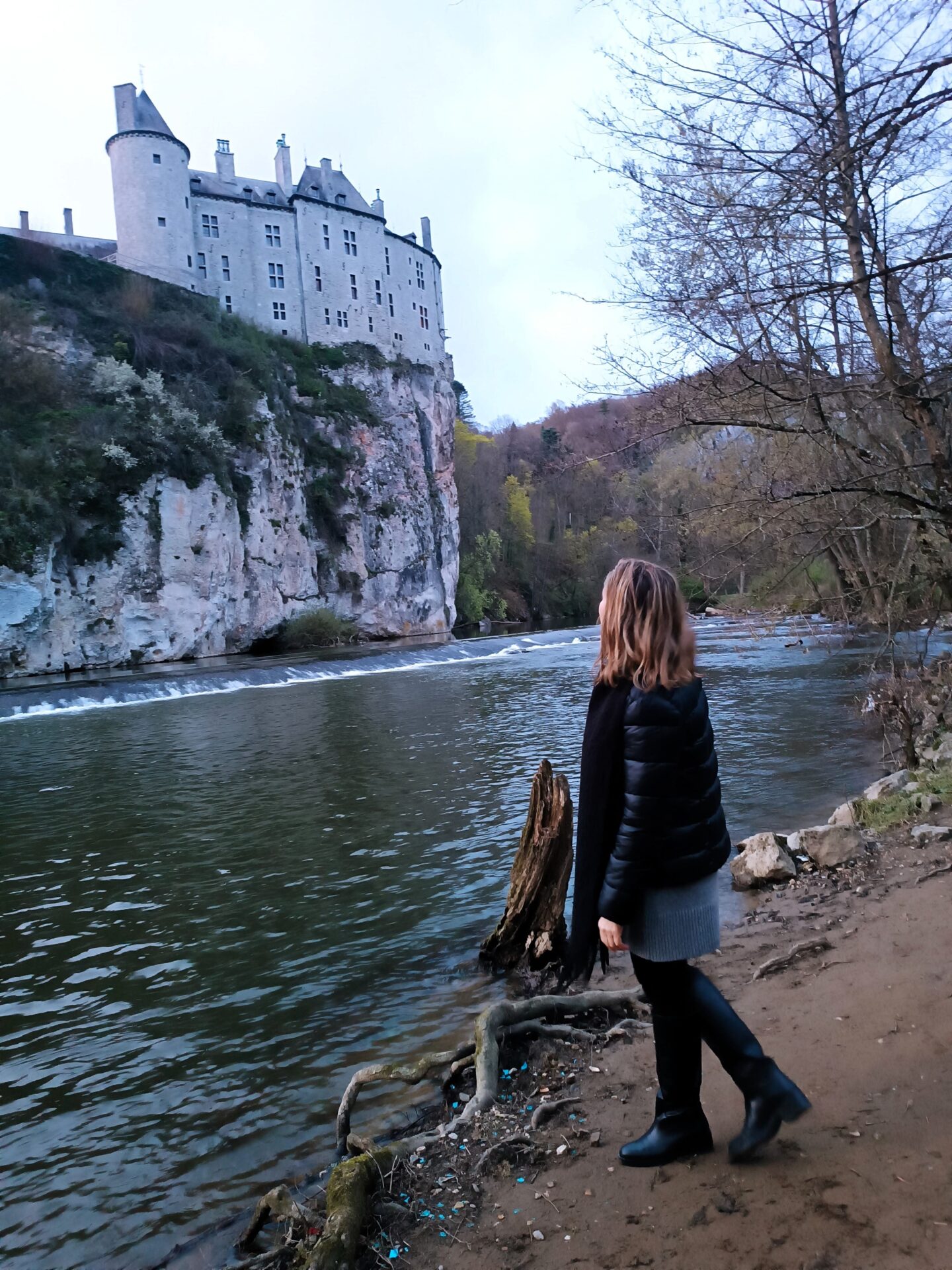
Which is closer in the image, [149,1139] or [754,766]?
[149,1139]

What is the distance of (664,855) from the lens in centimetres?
262

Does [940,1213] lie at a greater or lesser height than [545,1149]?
greater

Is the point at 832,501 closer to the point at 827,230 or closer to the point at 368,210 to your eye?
the point at 827,230

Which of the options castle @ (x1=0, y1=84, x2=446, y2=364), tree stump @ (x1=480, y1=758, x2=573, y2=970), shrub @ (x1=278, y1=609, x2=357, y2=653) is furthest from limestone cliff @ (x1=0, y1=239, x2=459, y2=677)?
tree stump @ (x1=480, y1=758, x2=573, y2=970)

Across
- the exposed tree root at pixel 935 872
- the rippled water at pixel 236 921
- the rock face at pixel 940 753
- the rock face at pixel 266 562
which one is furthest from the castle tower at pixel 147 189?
the exposed tree root at pixel 935 872

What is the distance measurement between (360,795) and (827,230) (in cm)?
781

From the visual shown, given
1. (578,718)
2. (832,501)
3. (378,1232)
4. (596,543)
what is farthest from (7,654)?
(596,543)

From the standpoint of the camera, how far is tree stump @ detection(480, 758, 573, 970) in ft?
16.9

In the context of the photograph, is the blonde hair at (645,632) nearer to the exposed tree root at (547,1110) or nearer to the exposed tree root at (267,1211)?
the exposed tree root at (547,1110)

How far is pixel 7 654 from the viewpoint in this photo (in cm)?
2933

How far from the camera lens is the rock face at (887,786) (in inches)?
308

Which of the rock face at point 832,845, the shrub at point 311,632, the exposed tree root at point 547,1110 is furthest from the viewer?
the shrub at point 311,632

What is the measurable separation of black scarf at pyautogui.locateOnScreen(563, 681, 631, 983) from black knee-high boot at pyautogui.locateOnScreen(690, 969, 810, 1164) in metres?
0.46

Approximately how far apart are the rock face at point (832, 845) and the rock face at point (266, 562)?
2916 centimetres
